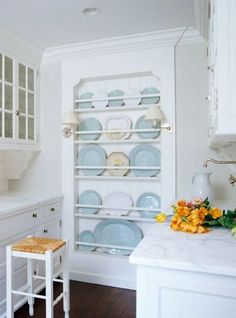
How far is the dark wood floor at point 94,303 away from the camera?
7.57 feet

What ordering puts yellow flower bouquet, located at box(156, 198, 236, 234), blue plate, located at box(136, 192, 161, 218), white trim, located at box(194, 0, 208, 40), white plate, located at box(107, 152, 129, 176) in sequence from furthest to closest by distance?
white plate, located at box(107, 152, 129, 176) → blue plate, located at box(136, 192, 161, 218) → white trim, located at box(194, 0, 208, 40) → yellow flower bouquet, located at box(156, 198, 236, 234)

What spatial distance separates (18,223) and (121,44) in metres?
1.93

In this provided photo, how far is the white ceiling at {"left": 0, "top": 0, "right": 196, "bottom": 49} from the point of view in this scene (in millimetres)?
2133

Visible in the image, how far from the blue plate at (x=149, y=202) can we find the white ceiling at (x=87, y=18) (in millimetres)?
1589

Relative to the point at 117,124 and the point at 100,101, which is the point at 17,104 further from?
the point at 117,124

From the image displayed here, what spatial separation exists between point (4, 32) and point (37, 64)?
545mm

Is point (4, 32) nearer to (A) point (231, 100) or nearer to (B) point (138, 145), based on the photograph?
(B) point (138, 145)

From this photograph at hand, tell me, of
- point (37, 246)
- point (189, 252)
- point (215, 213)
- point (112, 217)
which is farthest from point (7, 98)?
point (189, 252)

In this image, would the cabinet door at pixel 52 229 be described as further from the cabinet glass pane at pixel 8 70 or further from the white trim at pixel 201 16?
the white trim at pixel 201 16

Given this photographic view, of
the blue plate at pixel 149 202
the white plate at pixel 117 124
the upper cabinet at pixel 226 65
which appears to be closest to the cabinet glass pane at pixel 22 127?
the white plate at pixel 117 124

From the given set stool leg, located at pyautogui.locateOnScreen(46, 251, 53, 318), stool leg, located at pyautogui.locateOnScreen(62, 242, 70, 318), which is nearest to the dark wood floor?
stool leg, located at pyautogui.locateOnScreen(62, 242, 70, 318)

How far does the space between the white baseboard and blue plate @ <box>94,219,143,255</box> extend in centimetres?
26

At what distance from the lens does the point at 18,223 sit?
232 centimetres

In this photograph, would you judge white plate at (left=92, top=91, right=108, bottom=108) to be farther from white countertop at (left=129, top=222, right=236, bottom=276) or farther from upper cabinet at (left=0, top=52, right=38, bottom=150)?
white countertop at (left=129, top=222, right=236, bottom=276)
